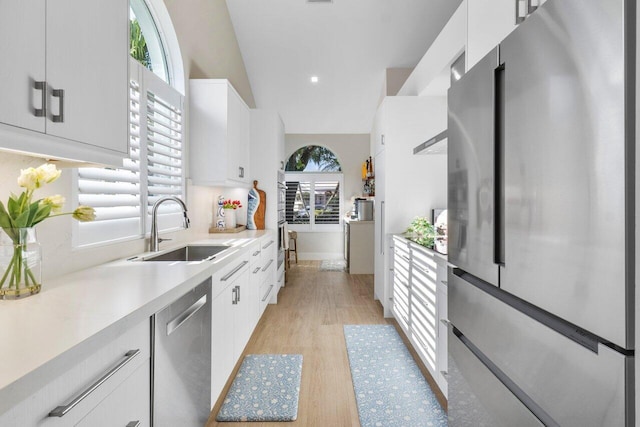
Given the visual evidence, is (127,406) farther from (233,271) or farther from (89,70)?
(233,271)

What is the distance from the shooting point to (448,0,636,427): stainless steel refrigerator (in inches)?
25.3

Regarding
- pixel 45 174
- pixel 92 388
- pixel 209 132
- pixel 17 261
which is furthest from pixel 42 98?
pixel 209 132

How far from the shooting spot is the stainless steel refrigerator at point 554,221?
64 centimetres

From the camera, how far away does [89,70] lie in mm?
1239

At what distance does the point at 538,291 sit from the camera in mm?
870

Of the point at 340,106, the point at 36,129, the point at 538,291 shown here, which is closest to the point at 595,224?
the point at 538,291

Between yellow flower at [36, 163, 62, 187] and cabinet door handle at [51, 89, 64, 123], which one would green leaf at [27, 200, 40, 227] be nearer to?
yellow flower at [36, 163, 62, 187]

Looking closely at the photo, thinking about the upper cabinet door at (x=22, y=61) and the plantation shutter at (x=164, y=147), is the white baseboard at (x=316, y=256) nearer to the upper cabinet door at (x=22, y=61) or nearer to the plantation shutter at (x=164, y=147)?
the plantation shutter at (x=164, y=147)

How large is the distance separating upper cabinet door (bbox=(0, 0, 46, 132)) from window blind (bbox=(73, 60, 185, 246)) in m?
0.72

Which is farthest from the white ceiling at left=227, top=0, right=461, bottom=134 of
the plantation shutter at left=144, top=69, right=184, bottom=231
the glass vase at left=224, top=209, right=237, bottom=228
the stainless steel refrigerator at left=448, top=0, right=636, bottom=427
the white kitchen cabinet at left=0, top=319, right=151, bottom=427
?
the white kitchen cabinet at left=0, top=319, right=151, bottom=427

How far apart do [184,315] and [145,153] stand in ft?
4.30

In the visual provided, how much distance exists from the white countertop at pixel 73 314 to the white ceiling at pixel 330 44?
367 centimetres

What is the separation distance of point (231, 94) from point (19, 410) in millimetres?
2942

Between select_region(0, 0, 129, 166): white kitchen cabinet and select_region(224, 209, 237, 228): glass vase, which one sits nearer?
select_region(0, 0, 129, 166): white kitchen cabinet
